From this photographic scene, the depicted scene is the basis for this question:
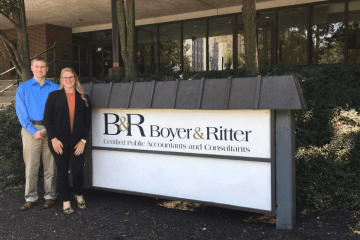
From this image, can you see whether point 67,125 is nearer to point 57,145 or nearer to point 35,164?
point 57,145

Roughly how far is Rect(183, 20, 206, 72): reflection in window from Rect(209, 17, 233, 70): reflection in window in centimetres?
37

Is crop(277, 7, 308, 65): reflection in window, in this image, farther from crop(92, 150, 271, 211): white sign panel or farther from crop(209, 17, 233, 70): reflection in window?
crop(92, 150, 271, 211): white sign panel

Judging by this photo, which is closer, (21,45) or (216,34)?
(21,45)

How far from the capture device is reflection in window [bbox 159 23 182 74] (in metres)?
15.3

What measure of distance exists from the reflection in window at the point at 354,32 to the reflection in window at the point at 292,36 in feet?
4.98

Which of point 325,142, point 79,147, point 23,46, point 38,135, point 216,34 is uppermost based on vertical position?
point 216,34

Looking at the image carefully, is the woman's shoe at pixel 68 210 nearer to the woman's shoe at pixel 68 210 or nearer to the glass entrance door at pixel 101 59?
the woman's shoe at pixel 68 210

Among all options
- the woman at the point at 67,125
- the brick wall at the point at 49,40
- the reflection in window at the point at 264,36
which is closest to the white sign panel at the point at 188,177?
the woman at the point at 67,125

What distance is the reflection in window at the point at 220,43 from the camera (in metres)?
14.1

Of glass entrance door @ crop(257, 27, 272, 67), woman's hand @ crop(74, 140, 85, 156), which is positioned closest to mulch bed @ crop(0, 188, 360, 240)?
woman's hand @ crop(74, 140, 85, 156)

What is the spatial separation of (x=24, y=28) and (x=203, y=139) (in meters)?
5.61

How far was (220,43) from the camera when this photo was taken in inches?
574

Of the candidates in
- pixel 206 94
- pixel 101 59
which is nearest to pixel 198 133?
pixel 206 94

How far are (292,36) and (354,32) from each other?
2.14 metres
